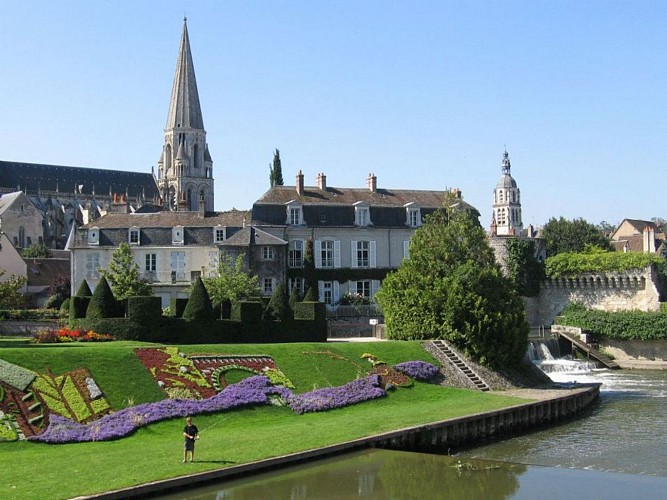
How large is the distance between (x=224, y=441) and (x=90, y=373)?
6.37 meters

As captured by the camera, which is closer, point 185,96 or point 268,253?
point 268,253

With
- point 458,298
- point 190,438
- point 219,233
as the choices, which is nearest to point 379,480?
point 190,438

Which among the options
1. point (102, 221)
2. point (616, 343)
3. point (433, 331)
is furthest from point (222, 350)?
point (616, 343)

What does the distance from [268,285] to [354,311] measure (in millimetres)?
6438

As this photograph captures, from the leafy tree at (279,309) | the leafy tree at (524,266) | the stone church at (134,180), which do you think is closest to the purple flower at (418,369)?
the leafy tree at (279,309)

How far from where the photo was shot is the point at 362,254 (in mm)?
66688

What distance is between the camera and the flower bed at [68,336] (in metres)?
37.8

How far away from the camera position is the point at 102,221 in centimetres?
6519

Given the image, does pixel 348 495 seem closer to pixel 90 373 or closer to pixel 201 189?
pixel 90 373

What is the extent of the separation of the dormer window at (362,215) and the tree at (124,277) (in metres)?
17.2

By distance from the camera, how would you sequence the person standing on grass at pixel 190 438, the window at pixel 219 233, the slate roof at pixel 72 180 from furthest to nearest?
the slate roof at pixel 72 180 < the window at pixel 219 233 < the person standing on grass at pixel 190 438

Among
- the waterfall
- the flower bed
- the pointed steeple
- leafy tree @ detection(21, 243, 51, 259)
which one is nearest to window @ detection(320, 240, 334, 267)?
the waterfall

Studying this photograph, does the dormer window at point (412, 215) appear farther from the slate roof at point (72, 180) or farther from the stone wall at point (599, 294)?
the slate roof at point (72, 180)

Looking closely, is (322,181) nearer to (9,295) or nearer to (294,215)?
(294,215)
